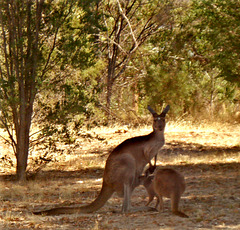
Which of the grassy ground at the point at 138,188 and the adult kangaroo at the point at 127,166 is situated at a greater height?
the adult kangaroo at the point at 127,166

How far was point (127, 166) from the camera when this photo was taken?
6.44m

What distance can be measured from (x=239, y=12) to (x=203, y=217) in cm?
672

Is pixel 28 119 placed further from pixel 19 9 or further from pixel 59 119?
pixel 19 9

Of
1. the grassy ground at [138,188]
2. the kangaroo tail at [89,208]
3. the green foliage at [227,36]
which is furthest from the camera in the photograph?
the green foliage at [227,36]

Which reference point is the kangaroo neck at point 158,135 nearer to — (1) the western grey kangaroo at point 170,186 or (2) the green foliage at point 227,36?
(1) the western grey kangaroo at point 170,186

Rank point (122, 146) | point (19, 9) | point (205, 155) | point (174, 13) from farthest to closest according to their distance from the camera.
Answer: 1. point (174, 13)
2. point (205, 155)
3. point (19, 9)
4. point (122, 146)

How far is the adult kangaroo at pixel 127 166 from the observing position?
645 centimetres

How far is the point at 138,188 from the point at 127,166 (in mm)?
2560

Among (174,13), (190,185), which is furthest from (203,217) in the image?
(174,13)

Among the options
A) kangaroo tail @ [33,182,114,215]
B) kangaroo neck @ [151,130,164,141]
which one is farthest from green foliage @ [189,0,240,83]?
kangaroo tail @ [33,182,114,215]

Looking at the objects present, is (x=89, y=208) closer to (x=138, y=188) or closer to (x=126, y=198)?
(x=126, y=198)

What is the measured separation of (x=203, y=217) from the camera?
20.4 feet

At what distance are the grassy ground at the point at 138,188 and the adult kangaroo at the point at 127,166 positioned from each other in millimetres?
120

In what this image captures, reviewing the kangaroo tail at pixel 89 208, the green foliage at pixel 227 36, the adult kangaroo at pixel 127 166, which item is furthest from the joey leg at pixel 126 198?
the green foliage at pixel 227 36
